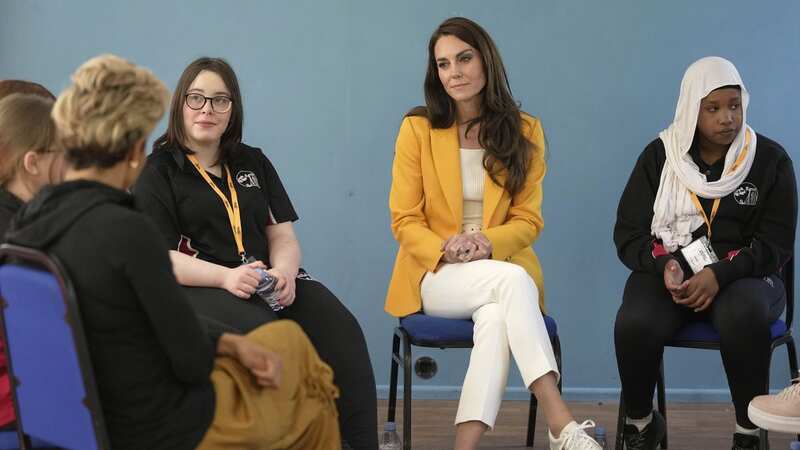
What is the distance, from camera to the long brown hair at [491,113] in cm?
364

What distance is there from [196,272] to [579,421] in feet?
5.97

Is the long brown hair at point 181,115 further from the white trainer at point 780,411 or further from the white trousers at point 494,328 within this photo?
the white trainer at point 780,411

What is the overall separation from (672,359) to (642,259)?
45.5 inches

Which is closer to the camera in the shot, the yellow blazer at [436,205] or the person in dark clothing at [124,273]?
the person in dark clothing at [124,273]

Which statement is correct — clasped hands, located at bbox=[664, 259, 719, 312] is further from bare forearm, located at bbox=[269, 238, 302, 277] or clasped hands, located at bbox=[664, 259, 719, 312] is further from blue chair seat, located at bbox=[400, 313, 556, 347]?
bare forearm, located at bbox=[269, 238, 302, 277]

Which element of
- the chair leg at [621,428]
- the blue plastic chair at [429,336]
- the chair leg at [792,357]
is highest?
the blue plastic chair at [429,336]

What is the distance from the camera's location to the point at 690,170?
3.66 metres

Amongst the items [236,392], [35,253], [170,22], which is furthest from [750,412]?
[170,22]

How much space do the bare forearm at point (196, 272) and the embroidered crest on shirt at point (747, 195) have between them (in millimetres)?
1761

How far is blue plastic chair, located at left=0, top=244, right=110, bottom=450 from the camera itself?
6.61 ft

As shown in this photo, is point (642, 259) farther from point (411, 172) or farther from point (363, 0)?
point (363, 0)

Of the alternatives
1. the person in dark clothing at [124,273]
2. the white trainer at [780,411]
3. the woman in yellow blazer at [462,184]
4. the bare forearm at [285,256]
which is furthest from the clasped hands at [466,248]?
the person in dark clothing at [124,273]

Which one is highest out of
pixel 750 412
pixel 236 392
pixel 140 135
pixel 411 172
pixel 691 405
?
pixel 140 135

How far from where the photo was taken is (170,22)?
14.6 ft
